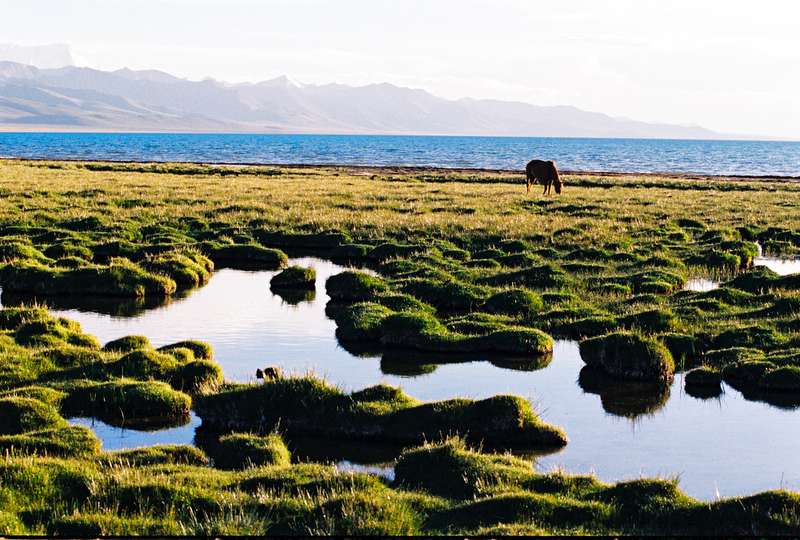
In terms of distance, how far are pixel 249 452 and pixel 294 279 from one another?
19726mm

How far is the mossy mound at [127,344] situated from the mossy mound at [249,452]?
731 cm

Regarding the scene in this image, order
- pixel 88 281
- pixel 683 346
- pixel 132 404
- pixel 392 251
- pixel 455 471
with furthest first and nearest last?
1. pixel 392 251
2. pixel 88 281
3. pixel 683 346
4. pixel 132 404
5. pixel 455 471

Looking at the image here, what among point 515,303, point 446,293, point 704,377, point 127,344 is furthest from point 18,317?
point 704,377

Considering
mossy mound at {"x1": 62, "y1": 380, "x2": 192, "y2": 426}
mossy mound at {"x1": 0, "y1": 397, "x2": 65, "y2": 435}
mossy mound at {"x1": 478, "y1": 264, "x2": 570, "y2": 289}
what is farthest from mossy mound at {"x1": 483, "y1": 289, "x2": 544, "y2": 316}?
mossy mound at {"x1": 0, "y1": 397, "x2": 65, "y2": 435}

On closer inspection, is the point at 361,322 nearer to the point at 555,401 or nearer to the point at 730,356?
the point at 555,401

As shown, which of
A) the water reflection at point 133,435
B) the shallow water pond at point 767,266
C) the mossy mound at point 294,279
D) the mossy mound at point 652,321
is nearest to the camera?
the water reflection at point 133,435

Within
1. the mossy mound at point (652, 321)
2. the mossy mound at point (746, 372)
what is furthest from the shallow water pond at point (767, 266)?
the mossy mound at point (746, 372)

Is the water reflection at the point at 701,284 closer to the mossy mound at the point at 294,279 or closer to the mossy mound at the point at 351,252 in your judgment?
the mossy mound at the point at 294,279

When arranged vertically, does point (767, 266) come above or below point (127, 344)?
above

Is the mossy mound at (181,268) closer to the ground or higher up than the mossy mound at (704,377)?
closer to the ground

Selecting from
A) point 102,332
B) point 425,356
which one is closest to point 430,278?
point 425,356

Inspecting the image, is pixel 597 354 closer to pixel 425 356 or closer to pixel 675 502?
pixel 425 356

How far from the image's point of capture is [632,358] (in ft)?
78.4

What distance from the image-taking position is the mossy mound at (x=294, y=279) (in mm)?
36312
